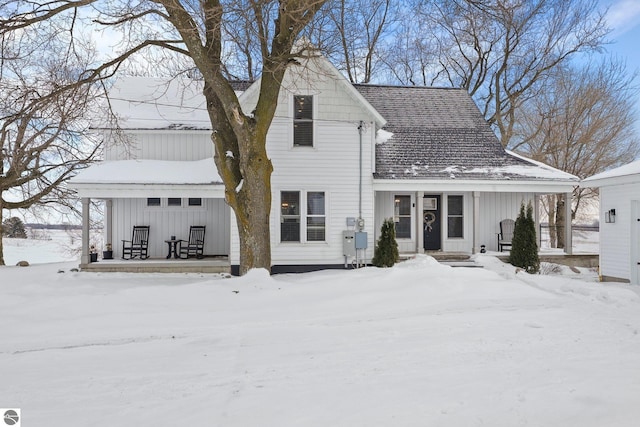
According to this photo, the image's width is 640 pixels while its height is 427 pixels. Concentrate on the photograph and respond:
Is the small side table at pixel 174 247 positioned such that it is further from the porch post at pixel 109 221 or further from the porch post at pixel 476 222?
the porch post at pixel 476 222

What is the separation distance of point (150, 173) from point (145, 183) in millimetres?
795

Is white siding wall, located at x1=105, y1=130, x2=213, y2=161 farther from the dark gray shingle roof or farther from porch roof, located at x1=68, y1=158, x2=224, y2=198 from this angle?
the dark gray shingle roof

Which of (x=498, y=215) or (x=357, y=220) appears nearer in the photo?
(x=357, y=220)

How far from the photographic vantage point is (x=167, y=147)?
47.4 ft

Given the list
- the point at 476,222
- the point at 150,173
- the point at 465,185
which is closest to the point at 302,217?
the point at 150,173

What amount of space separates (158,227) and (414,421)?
42.5 feet

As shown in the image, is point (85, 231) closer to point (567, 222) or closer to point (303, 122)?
point (303, 122)

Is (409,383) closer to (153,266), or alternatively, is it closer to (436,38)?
(153,266)

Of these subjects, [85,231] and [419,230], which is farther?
[419,230]

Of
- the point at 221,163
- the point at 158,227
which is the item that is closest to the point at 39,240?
the point at 158,227

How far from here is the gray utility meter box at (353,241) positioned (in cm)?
1281

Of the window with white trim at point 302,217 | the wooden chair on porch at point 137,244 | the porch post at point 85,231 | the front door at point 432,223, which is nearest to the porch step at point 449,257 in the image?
the front door at point 432,223

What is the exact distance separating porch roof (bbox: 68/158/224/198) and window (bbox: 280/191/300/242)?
6.33 feet

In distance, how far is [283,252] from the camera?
42.4 feet
